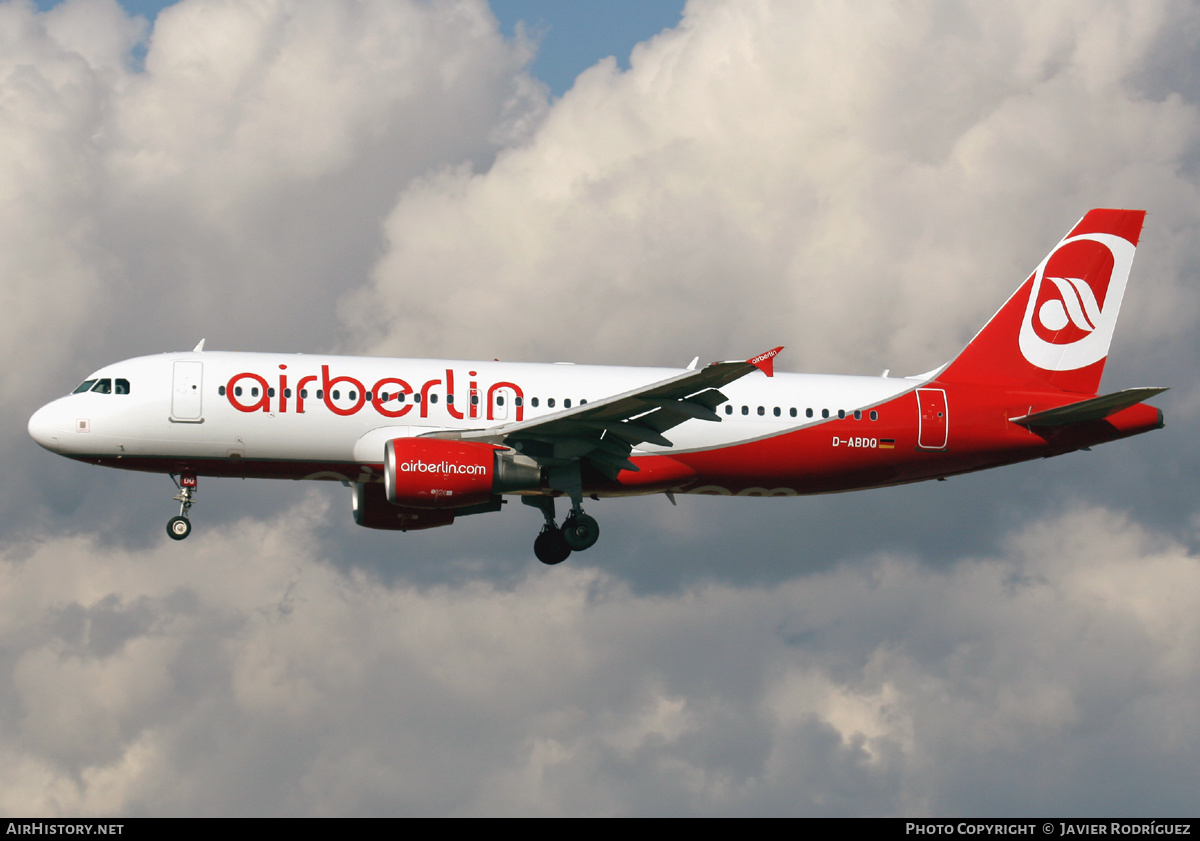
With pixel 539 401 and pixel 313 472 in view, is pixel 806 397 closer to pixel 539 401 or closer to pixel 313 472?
pixel 539 401

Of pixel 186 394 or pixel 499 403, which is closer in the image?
pixel 186 394

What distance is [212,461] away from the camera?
3925 centimetres

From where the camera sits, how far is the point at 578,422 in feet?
126

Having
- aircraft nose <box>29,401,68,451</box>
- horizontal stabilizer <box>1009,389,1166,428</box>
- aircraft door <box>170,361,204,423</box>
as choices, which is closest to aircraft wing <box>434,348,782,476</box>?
aircraft door <box>170,361,204,423</box>

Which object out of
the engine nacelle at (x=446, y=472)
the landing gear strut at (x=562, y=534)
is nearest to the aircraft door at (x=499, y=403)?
the engine nacelle at (x=446, y=472)

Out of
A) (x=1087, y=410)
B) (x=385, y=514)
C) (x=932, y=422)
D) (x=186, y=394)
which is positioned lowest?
(x=385, y=514)

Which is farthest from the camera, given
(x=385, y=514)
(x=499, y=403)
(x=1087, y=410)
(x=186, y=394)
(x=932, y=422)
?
(x=385, y=514)

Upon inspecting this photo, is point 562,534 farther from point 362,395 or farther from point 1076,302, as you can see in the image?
point 1076,302

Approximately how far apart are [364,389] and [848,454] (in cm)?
1450

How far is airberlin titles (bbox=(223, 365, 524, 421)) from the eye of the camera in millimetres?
39062

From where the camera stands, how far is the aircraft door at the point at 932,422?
43.3 meters

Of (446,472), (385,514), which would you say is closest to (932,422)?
(446,472)

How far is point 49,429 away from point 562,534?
14909mm

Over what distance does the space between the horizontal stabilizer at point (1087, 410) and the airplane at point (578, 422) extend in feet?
0.24
